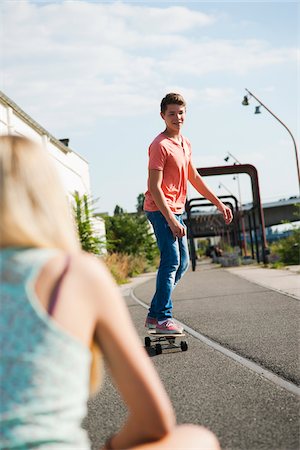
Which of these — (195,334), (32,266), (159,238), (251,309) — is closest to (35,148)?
(32,266)

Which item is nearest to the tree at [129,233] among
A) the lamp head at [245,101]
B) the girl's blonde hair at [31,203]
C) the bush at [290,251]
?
the lamp head at [245,101]

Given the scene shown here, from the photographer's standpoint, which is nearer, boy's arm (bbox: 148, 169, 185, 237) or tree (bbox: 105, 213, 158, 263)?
boy's arm (bbox: 148, 169, 185, 237)

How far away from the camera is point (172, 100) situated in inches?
225

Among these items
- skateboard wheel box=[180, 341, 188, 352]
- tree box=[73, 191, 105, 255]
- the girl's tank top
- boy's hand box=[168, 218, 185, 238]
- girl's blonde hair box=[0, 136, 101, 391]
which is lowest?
skateboard wheel box=[180, 341, 188, 352]

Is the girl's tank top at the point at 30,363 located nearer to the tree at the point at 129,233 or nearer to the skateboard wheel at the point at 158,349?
the skateboard wheel at the point at 158,349

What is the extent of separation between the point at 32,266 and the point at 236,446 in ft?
5.65

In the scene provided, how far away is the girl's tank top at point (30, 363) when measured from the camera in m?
1.48

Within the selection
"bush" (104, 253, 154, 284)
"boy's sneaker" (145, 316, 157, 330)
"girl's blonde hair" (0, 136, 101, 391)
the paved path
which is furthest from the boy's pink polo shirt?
"bush" (104, 253, 154, 284)

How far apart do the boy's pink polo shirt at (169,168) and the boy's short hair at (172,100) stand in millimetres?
252

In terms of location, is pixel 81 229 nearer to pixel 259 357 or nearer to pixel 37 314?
pixel 259 357

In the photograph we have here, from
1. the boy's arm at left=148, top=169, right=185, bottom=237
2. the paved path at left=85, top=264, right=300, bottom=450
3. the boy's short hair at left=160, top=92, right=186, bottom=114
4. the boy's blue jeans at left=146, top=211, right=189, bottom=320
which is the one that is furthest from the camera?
the boy's short hair at left=160, top=92, right=186, bottom=114

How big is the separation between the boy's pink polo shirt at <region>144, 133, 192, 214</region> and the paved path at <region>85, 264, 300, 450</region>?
123cm

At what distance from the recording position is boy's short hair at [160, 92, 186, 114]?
571 centimetres

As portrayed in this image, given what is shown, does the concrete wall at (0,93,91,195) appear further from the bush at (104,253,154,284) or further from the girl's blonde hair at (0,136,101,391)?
the girl's blonde hair at (0,136,101,391)
